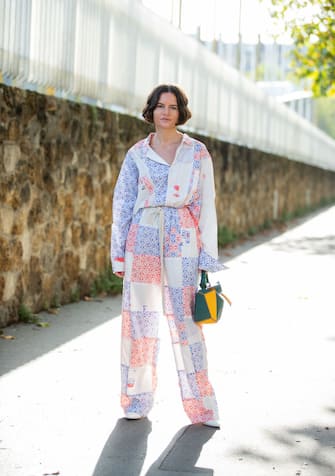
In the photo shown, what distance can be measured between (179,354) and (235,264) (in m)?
8.86

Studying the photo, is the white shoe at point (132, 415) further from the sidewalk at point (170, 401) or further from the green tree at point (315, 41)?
the green tree at point (315, 41)

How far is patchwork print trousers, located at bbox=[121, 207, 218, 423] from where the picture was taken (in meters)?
5.01

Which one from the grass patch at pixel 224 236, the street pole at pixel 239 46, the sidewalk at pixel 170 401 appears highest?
the street pole at pixel 239 46

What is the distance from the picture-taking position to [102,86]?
1002 cm

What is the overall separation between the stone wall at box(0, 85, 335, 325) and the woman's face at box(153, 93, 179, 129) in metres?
2.72

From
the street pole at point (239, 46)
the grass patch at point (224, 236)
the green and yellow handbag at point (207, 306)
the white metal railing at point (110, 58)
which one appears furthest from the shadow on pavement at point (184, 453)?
the street pole at point (239, 46)

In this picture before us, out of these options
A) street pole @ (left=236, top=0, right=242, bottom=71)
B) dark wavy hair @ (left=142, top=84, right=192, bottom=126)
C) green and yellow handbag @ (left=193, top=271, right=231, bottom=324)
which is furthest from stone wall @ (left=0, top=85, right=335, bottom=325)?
street pole @ (left=236, top=0, right=242, bottom=71)

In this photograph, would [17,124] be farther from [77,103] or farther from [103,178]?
[103,178]

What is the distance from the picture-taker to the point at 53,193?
8.70m

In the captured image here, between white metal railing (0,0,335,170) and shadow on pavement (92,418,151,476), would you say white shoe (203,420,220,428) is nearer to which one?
shadow on pavement (92,418,151,476)

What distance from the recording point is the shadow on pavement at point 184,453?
4246mm

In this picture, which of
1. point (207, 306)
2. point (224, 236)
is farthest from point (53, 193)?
point (224, 236)

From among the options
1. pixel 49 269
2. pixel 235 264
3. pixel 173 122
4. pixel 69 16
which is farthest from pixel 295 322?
pixel 235 264

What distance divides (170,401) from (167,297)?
33.1 inches
